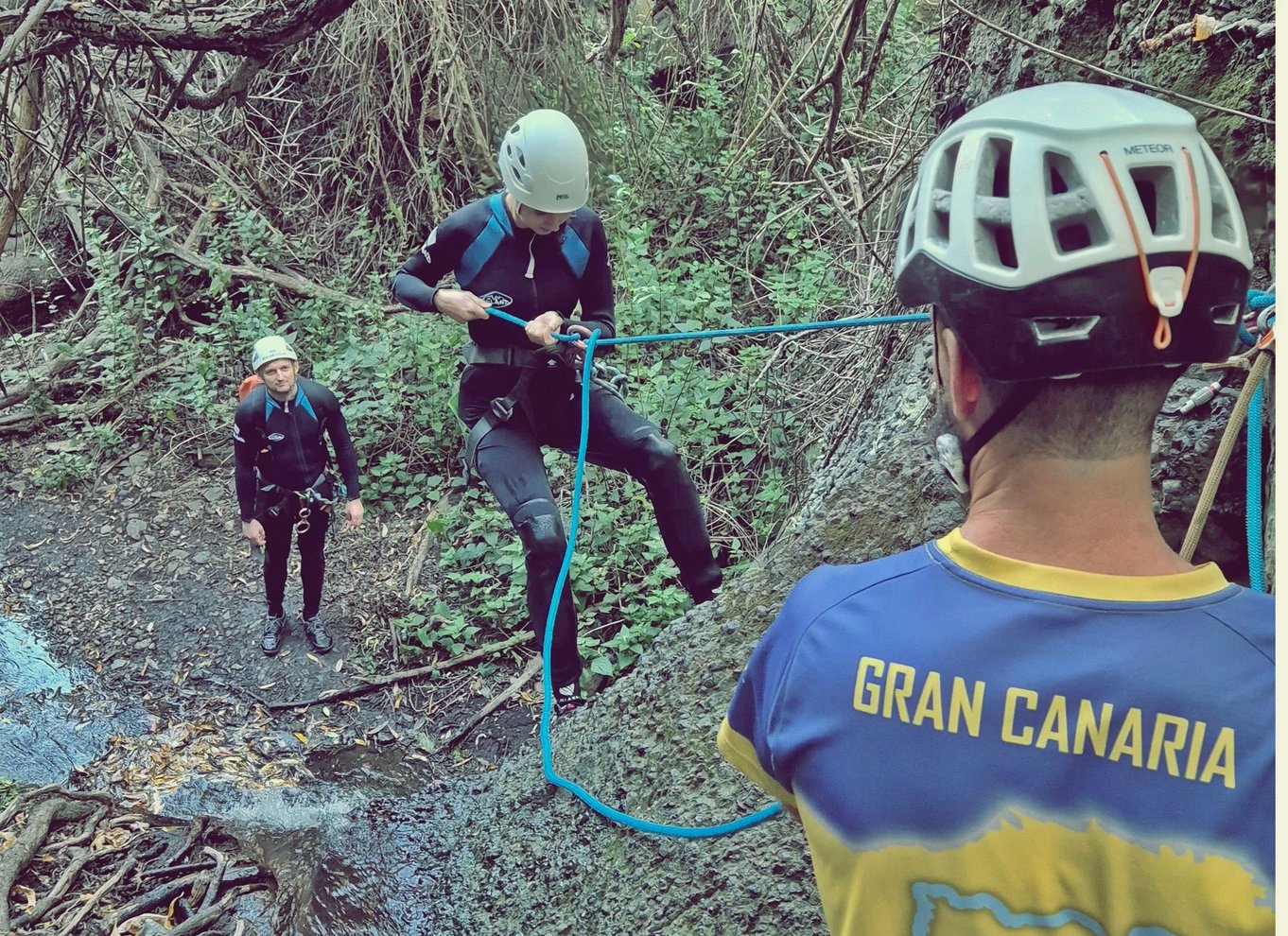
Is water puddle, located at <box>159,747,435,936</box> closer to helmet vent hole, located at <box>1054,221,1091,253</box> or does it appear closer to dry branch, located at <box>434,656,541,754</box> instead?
dry branch, located at <box>434,656,541,754</box>

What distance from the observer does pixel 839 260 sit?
7.12 metres

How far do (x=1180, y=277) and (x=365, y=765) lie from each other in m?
5.21

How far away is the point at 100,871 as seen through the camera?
4.34 meters

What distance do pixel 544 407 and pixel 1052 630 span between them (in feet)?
10.1

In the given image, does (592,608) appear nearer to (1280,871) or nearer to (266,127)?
(1280,871)

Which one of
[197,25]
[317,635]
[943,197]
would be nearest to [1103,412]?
[943,197]

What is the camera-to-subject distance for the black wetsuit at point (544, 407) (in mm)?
3697

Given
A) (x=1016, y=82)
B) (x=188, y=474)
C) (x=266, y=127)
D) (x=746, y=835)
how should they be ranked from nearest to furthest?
(x=746, y=835), (x=1016, y=82), (x=188, y=474), (x=266, y=127)

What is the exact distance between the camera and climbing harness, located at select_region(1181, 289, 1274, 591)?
1.36m

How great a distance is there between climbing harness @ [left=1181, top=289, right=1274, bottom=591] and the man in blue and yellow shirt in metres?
0.41

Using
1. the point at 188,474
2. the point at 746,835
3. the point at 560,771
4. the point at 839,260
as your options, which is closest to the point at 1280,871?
the point at 746,835

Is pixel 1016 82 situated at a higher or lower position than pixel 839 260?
higher

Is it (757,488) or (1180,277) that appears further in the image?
(757,488)

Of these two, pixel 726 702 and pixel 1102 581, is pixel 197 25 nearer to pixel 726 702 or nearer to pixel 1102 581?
pixel 726 702
